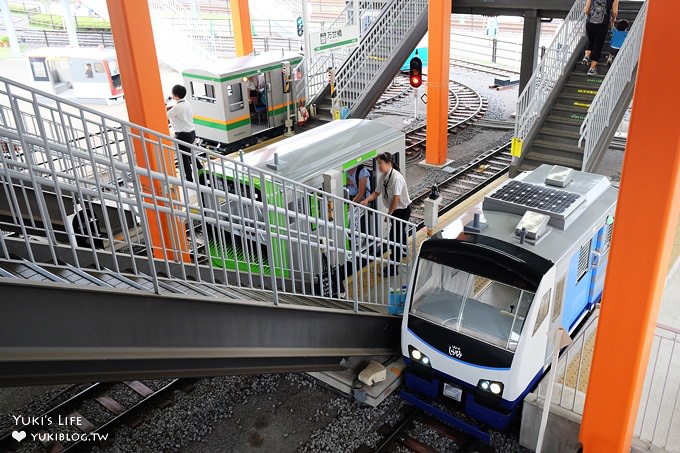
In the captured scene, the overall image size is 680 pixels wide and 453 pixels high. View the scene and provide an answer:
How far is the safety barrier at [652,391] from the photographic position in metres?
6.19

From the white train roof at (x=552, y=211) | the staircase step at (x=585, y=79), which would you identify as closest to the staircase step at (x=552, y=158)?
the staircase step at (x=585, y=79)

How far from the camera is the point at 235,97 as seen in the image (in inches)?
632

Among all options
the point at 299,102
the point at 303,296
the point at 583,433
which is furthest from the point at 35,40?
the point at 583,433

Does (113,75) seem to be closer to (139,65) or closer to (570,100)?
(139,65)

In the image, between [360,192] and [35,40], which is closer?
[360,192]

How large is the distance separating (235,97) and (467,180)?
21.2 feet

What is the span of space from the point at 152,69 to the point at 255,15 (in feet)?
108

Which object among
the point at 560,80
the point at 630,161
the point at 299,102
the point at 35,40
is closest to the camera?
the point at 630,161

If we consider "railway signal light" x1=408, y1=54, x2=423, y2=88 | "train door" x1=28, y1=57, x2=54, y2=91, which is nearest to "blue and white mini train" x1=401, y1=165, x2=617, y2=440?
"railway signal light" x1=408, y1=54, x2=423, y2=88

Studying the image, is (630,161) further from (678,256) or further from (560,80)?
(560,80)

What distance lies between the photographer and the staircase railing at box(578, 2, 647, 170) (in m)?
11.3

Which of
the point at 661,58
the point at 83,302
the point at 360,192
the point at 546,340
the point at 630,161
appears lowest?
the point at 546,340

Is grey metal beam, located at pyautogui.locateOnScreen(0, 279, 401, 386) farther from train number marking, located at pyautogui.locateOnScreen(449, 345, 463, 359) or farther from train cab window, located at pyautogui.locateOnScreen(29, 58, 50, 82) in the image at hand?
train cab window, located at pyautogui.locateOnScreen(29, 58, 50, 82)

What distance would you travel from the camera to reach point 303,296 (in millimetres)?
6777
